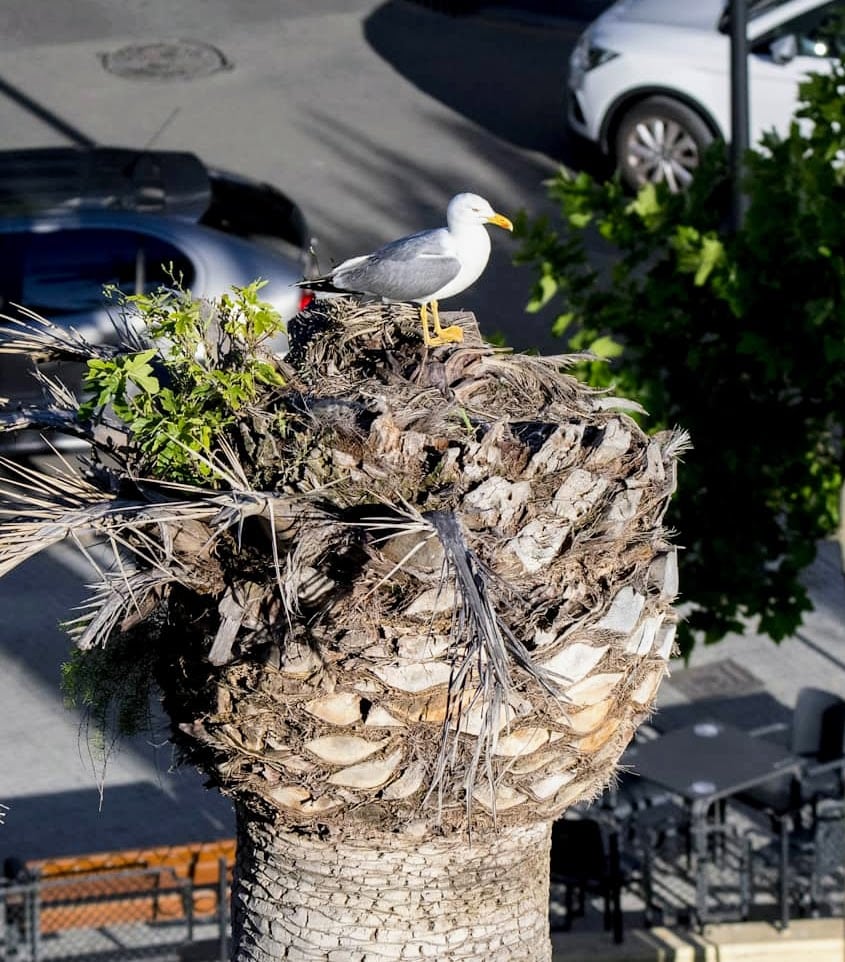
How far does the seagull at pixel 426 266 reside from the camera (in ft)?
14.6

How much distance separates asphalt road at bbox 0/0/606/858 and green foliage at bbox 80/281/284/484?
21.3 ft

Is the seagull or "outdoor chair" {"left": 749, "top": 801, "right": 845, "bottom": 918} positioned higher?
the seagull

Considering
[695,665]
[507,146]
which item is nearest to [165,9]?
[507,146]

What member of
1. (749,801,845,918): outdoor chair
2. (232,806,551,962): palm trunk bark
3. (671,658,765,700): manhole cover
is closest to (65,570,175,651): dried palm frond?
(232,806,551,962): palm trunk bark

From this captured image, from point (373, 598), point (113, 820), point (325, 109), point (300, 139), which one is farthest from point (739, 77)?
point (325, 109)

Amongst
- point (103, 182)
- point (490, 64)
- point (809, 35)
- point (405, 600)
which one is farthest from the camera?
point (490, 64)

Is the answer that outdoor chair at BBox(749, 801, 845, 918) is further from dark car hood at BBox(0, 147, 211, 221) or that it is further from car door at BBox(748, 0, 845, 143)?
car door at BBox(748, 0, 845, 143)

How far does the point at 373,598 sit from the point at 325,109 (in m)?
13.8

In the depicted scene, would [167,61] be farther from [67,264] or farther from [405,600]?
[405,600]

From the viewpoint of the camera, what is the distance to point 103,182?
11.6 meters

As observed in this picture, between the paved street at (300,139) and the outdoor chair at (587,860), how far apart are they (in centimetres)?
198

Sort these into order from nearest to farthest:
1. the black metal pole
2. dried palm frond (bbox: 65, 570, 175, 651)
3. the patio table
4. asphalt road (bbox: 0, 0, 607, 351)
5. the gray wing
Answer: dried palm frond (bbox: 65, 570, 175, 651) → the gray wing → the patio table → the black metal pole → asphalt road (bbox: 0, 0, 607, 351)

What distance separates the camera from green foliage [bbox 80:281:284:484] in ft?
12.0

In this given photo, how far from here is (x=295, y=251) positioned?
1135 cm
